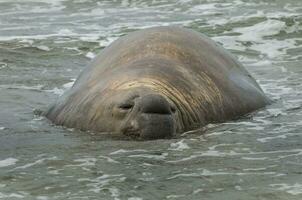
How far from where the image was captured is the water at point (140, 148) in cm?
483

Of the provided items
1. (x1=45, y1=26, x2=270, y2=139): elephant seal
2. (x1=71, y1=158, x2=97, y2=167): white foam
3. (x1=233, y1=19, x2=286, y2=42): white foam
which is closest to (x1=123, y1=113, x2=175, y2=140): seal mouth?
(x1=45, y1=26, x2=270, y2=139): elephant seal

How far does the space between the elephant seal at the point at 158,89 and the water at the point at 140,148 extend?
14cm

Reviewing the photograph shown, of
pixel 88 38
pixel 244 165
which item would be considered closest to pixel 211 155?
pixel 244 165

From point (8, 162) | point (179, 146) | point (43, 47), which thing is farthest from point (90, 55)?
point (8, 162)

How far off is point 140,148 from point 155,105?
37cm

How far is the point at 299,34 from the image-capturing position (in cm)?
1416

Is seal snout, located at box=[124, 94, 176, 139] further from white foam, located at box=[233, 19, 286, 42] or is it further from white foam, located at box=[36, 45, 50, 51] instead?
white foam, located at box=[233, 19, 286, 42]

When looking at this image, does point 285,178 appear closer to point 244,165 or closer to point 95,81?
point 244,165

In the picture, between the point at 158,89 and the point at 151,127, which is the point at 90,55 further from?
the point at 151,127

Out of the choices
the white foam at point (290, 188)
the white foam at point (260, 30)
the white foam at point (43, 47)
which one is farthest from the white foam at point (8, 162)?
the white foam at point (260, 30)

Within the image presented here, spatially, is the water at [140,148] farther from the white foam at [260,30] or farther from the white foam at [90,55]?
the white foam at [260,30]

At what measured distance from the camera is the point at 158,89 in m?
6.46

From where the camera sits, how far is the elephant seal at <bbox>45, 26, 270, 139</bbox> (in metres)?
6.21

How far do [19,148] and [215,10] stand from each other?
11.4 m
